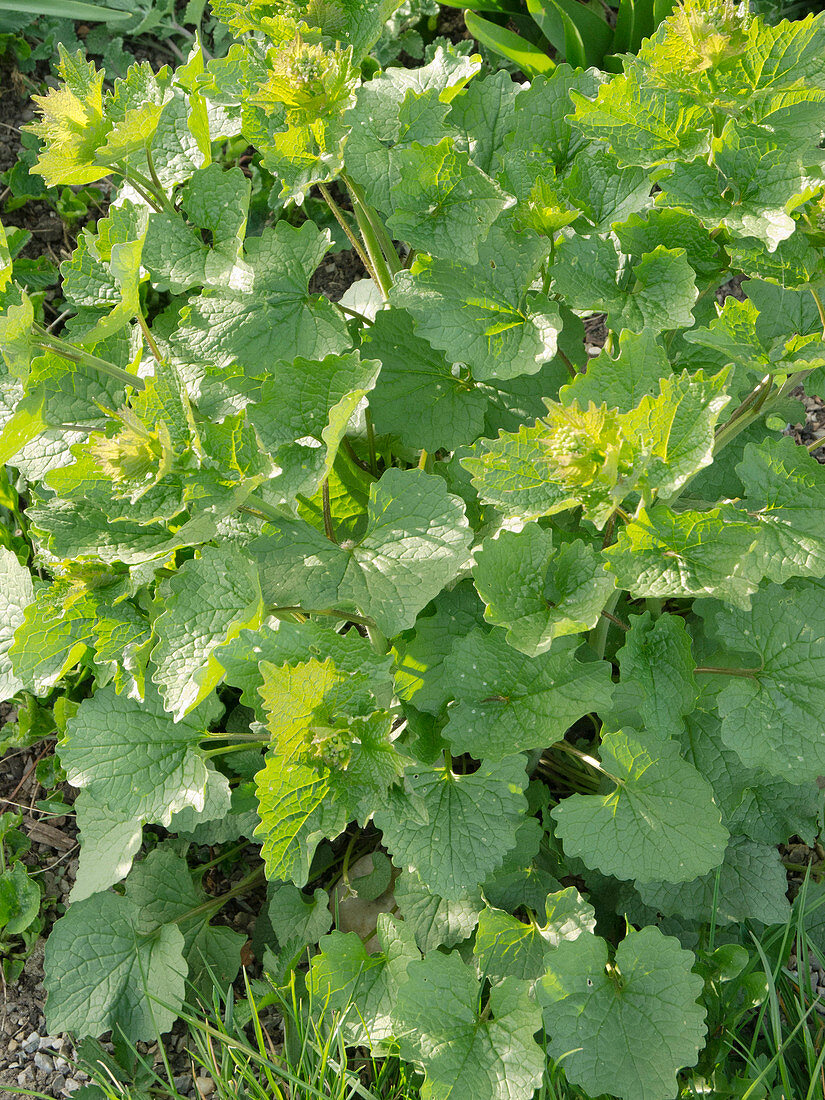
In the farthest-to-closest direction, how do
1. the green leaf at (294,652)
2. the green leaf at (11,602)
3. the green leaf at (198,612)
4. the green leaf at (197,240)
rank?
the green leaf at (11,602)
the green leaf at (197,240)
the green leaf at (198,612)
the green leaf at (294,652)

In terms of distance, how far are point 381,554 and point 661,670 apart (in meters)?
0.57

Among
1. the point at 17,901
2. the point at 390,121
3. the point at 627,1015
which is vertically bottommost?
the point at 627,1015

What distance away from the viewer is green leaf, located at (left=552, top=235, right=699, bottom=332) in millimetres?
1766

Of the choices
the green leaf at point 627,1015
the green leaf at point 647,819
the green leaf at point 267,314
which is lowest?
the green leaf at point 627,1015

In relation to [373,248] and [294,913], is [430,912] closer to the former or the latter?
[294,913]

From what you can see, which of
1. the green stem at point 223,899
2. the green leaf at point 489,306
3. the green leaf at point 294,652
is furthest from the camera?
the green stem at point 223,899

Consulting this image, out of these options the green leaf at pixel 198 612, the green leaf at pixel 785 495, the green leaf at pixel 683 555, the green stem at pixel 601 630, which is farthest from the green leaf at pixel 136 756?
the green leaf at pixel 785 495

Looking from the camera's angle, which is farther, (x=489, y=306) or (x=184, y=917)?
(x=184, y=917)

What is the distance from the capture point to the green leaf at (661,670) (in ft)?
5.73

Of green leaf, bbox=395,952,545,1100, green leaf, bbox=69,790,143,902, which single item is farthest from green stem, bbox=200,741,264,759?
green leaf, bbox=395,952,545,1100

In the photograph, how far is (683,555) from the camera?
1575mm

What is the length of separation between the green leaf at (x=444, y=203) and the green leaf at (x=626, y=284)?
171mm

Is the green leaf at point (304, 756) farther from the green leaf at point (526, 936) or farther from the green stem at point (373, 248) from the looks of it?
the green stem at point (373, 248)

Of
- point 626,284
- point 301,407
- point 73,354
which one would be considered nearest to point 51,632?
point 73,354
